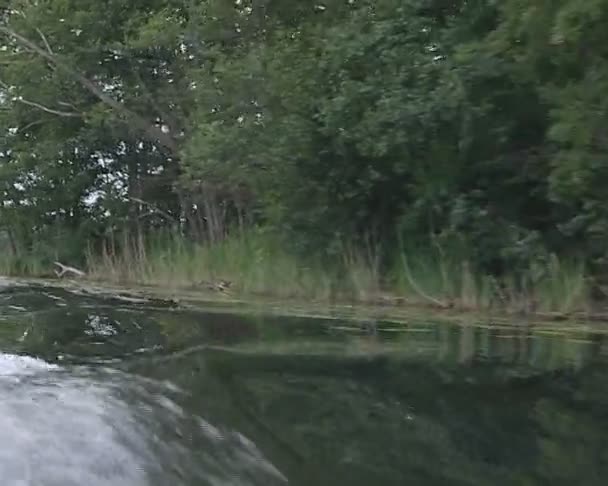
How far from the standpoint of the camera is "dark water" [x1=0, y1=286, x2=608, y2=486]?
404 cm

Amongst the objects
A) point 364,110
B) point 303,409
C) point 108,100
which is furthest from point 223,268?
point 303,409

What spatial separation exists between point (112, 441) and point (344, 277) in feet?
27.8

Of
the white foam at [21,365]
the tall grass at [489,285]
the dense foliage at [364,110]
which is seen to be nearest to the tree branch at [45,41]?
the dense foliage at [364,110]

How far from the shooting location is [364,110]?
12.1 m

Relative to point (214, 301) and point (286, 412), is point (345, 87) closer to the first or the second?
point (214, 301)

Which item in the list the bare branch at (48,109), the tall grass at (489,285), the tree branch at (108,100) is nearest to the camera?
the tall grass at (489,285)

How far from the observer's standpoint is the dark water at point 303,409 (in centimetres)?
404

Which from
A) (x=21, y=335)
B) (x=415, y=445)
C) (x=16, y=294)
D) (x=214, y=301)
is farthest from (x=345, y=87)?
(x=415, y=445)

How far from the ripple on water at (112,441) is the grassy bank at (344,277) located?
5713 mm

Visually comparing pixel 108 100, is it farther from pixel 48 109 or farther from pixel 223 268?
pixel 223 268

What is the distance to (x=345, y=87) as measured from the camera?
39.9 ft

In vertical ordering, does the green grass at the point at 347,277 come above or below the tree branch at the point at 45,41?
below

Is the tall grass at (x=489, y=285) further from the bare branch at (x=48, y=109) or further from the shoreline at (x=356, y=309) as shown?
the bare branch at (x=48, y=109)

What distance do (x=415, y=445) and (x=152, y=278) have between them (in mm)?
11950
